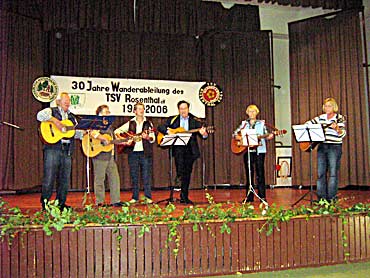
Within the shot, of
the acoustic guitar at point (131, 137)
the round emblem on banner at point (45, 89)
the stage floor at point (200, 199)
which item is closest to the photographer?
the stage floor at point (200, 199)

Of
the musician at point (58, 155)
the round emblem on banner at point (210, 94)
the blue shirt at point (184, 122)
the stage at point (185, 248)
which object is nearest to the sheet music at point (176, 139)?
the blue shirt at point (184, 122)

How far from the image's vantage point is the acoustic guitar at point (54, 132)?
5809 mm

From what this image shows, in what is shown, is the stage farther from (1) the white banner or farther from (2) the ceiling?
(1) the white banner

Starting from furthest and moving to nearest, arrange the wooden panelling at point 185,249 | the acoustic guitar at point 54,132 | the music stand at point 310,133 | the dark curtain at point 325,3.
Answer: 1. the dark curtain at point 325,3
2. the music stand at point 310,133
3. the acoustic guitar at point 54,132
4. the wooden panelling at point 185,249

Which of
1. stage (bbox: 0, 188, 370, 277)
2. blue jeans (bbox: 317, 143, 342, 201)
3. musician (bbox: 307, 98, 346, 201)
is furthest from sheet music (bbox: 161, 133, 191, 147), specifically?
stage (bbox: 0, 188, 370, 277)

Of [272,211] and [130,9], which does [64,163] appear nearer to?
[272,211]

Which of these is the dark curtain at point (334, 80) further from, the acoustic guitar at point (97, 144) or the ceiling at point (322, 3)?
the acoustic guitar at point (97, 144)

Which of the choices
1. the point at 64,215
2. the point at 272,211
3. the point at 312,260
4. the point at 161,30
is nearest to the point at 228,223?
the point at 272,211

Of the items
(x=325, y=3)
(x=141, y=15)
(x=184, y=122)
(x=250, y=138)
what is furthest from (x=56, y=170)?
(x=325, y=3)

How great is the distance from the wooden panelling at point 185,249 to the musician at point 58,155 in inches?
61.9

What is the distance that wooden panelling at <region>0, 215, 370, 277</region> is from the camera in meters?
4.24

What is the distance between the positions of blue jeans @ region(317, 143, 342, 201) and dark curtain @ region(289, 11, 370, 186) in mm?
4415

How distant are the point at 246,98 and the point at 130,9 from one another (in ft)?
11.0

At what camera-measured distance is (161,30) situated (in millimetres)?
A: 10922
